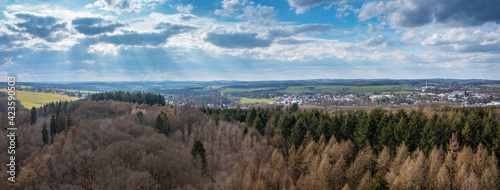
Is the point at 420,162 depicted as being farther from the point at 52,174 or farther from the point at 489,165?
the point at 52,174

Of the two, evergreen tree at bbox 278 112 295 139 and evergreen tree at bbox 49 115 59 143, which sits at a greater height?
evergreen tree at bbox 278 112 295 139

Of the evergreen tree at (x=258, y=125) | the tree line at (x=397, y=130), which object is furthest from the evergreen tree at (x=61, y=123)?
the tree line at (x=397, y=130)

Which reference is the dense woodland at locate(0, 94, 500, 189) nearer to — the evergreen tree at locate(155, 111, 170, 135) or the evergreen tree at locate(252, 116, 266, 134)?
the evergreen tree at locate(252, 116, 266, 134)

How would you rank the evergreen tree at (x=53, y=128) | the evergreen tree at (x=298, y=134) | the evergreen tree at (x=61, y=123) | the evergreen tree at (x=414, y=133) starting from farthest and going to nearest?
the evergreen tree at (x=61, y=123)
the evergreen tree at (x=53, y=128)
the evergreen tree at (x=298, y=134)
the evergreen tree at (x=414, y=133)

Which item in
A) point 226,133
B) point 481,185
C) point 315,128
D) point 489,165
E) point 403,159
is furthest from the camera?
point 226,133

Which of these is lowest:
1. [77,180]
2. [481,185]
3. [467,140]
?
[77,180]

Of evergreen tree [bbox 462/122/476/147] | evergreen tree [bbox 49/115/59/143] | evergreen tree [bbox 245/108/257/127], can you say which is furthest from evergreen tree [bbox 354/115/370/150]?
evergreen tree [bbox 49/115/59/143]

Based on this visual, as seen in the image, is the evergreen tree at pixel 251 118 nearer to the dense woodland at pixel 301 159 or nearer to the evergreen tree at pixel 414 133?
the dense woodland at pixel 301 159

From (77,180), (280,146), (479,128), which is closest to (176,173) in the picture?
(77,180)

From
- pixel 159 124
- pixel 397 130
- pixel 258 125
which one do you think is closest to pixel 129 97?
pixel 159 124

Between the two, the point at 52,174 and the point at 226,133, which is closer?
the point at 52,174

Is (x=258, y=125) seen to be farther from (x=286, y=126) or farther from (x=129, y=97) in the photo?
(x=129, y=97)
